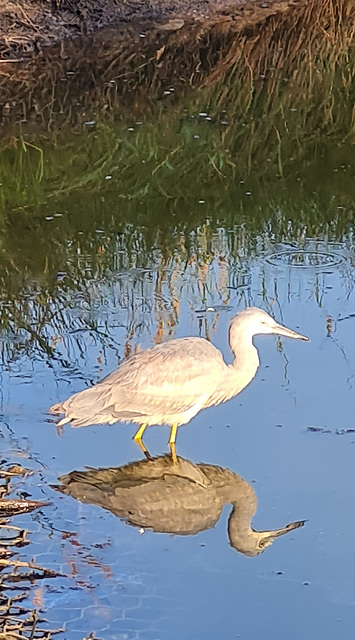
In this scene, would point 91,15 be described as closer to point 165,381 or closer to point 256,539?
point 165,381

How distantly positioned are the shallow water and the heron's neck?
0.81 feet

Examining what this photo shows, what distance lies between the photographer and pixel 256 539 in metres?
4.25

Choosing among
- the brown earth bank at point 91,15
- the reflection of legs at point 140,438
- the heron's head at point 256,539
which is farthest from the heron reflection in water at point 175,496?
the brown earth bank at point 91,15

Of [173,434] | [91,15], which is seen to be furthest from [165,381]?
[91,15]

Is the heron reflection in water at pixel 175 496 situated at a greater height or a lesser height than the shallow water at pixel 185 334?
lesser

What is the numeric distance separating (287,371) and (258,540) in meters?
1.41

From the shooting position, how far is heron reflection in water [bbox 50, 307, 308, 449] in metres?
4.80

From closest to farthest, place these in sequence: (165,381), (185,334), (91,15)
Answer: (165,381) → (185,334) → (91,15)

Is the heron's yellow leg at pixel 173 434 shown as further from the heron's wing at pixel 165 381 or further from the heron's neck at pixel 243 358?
the heron's neck at pixel 243 358

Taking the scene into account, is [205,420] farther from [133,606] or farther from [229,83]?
[229,83]

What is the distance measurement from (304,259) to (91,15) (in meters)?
6.21

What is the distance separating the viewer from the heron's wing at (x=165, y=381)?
481 centimetres

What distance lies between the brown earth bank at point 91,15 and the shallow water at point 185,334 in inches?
89.5

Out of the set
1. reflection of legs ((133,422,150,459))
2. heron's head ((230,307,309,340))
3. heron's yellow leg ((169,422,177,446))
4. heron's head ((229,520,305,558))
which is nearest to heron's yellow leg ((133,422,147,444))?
reflection of legs ((133,422,150,459))
